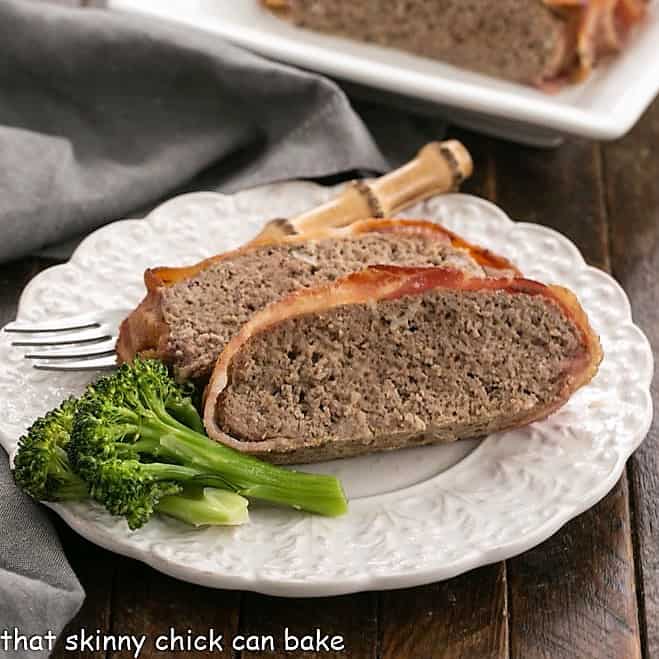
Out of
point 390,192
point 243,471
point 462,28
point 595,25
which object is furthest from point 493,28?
point 243,471

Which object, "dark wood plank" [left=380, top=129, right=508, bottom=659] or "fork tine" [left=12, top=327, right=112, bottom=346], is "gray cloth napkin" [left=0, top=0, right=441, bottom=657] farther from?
"dark wood plank" [left=380, top=129, right=508, bottom=659]

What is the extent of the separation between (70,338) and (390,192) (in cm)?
136

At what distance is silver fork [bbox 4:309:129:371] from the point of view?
3861mm

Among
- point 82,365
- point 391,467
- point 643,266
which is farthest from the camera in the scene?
point 643,266

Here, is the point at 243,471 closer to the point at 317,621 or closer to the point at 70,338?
the point at 317,621

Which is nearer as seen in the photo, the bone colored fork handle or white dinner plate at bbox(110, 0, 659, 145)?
the bone colored fork handle

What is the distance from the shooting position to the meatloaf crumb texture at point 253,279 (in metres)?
3.70

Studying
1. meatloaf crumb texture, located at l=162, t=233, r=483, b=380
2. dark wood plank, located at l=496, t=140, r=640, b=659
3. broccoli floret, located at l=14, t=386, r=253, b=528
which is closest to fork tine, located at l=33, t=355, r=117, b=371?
meatloaf crumb texture, located at l=162, t=233, r=483, b=380

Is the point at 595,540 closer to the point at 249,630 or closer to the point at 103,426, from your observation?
the point at 249,630

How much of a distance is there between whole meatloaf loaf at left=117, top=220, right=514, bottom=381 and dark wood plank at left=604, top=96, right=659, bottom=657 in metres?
0.78

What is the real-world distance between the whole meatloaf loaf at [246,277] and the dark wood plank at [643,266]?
78 centimetres

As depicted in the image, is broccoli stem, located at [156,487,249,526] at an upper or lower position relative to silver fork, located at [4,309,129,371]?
upper

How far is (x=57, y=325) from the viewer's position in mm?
3992

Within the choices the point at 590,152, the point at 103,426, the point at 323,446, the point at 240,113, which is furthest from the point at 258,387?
the point at 590,152
